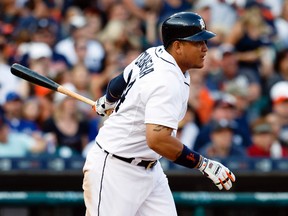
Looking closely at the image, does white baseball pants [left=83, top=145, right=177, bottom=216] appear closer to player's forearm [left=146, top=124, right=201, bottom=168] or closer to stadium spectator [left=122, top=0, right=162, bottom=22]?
player's forearm [left=146, top=124, right=201, bottom=168]

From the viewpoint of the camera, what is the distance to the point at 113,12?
37.4 feet

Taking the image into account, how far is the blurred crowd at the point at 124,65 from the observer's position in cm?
877

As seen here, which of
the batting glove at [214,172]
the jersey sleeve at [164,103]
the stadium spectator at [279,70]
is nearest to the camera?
the jersey sleeve at [164,103]

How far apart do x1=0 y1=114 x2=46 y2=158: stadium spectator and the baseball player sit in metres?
2.70

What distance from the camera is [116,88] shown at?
5820 mm

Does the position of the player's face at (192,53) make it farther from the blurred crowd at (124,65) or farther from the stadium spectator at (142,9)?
the stadium spectator at (142,9)

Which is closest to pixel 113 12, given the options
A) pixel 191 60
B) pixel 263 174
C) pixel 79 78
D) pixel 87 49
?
pixel 87 49

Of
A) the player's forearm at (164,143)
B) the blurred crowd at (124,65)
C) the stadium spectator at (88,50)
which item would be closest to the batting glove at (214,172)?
the player's forearm at (164,143)

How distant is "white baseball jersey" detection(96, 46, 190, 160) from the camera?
5.20 metres

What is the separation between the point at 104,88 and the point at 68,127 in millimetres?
1217

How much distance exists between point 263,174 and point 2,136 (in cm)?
240

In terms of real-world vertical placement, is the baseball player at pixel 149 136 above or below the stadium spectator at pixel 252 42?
above

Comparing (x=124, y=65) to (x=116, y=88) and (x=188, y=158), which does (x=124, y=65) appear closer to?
(x=116, y=88)

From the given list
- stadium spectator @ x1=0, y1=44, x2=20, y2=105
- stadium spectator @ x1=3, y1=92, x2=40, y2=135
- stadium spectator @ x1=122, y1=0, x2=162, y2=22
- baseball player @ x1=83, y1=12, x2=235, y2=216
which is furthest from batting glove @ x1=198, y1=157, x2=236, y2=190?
stadium spectator @ x1=122, y1=0, x2=162, y2=22
